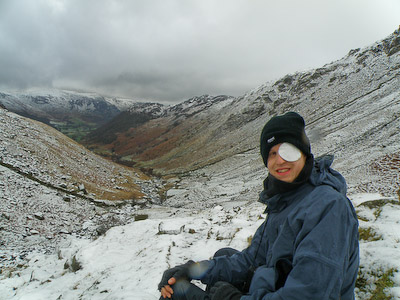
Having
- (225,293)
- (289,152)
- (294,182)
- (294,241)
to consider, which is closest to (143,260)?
(225,293)

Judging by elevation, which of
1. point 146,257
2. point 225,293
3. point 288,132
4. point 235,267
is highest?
point 288,132

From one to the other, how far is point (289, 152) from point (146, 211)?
25.5 metres

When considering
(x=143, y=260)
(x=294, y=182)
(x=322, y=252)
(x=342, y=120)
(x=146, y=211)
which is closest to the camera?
(x=322, y=252)

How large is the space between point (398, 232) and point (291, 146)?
4281mm

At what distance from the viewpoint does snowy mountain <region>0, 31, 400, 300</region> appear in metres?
6.65

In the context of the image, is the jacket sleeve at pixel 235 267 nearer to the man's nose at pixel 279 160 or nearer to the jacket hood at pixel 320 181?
the jacket hood at pixel 320 181

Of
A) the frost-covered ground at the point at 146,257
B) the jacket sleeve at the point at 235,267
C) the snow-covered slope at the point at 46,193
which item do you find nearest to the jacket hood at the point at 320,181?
the jacket sleeve at the point at 235,267

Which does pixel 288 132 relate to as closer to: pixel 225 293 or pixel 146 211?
pixel 225 293

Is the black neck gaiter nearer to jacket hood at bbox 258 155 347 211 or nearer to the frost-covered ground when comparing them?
jacket hood at bbox 258 155 347 211

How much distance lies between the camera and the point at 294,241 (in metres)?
2.51

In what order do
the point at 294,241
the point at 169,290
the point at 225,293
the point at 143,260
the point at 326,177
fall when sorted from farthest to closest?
the point at 143,260, the point at 169,290, the point at 225,293, the point at 326,177, the point at 294,241

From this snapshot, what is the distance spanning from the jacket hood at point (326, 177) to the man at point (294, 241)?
1cm

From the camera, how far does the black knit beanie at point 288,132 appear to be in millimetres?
2889

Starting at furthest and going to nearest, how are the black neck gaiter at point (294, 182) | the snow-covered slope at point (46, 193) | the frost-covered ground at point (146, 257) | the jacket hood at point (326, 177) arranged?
the snow-covered slope at point (46, 193) < the frost-covered ground at point (146, 257) < the black neck gaiter at point (294, 182) < the jacket hood at point (326, 177)
